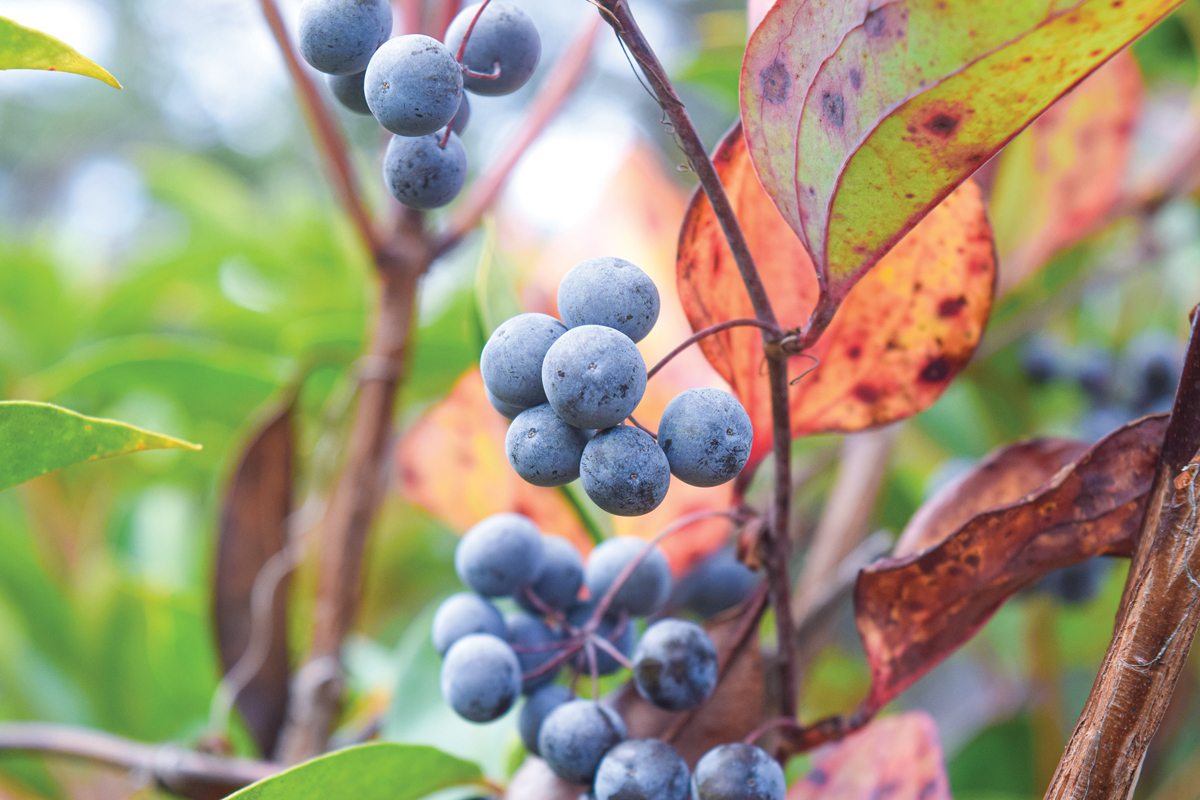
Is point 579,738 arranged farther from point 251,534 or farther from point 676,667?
point 251,534

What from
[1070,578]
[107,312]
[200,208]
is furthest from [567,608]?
[200,208]

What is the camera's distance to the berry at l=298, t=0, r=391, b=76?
328 millimetres

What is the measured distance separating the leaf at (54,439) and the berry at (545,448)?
0.14 m

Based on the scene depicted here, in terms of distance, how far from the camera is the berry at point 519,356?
0.31 m

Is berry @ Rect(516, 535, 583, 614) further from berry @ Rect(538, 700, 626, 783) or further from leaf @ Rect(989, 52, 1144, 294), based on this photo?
leaf @ Rect(989, 52, 1144, 294)

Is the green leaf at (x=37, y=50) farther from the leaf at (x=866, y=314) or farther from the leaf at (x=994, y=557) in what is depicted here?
the leaf at (x=994, y=557)

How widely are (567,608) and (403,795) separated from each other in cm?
12

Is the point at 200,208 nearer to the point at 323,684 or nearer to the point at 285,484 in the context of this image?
the point at 285,484

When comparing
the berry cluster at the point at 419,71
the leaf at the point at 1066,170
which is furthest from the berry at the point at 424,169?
the leaf at the point at 1066,170

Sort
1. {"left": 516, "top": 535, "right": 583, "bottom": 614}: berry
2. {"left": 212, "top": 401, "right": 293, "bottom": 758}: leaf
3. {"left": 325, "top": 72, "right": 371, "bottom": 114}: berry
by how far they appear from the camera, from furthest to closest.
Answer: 1. {"left": 212, "top": 401, "right": 293, "bottom": 758}: leaf
2. {"left": 516, "top": 535, "right": 583, "bottom": 614}: berry
3. {"left": 325, "top": 72, "right": 371, "bottom": 114}: berry

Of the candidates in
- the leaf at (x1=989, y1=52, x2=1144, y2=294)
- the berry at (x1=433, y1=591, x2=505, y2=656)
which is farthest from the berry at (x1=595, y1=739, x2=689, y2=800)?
the leaf at (x1=989, y1=52, x2=1144, y2=294)

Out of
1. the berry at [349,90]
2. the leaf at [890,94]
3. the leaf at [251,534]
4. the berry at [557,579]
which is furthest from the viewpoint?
the leaf at [251,534]

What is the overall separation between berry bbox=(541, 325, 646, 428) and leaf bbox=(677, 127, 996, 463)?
105 millimetres

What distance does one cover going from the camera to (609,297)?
312 millimetres
